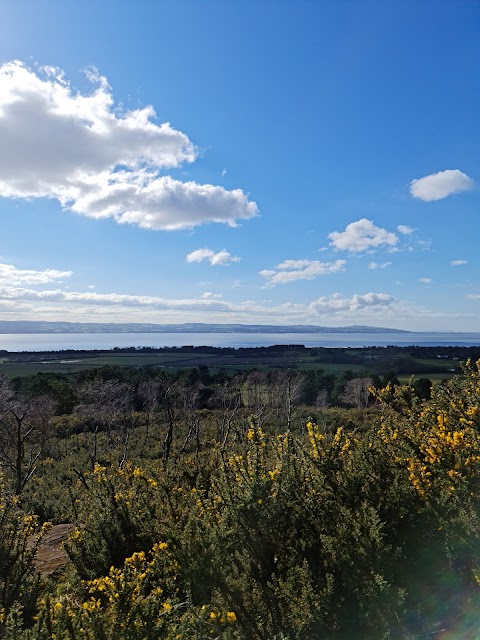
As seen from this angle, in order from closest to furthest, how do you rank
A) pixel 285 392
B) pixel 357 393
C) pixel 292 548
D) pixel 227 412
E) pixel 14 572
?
pixel 292 548
pixel 14 572
pixel 227 412
pixel 285 392
pixel 357 393

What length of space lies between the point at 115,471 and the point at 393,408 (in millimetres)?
4648

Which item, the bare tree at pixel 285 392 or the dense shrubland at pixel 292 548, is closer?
the dense shrubland at pixel 292 548

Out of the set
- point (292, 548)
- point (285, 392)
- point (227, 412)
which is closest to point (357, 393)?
point (285, 392)

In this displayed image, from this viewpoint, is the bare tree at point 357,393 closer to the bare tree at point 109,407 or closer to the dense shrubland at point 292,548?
the bare tree at point 109,407

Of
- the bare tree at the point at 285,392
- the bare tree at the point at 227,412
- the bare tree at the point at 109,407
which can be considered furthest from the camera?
the bare tree at the point at 285,392

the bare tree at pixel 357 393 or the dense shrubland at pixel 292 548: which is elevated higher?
the dense shrubland at pixel 292 548

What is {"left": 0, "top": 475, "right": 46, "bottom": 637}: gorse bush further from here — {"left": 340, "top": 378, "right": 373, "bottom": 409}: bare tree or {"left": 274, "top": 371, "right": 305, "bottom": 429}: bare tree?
{"left": 340, "top": 378, "right": 373, "bottom": 409}: bare tree

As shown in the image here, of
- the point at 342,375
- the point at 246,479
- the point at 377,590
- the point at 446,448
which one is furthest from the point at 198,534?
the point at 342,375

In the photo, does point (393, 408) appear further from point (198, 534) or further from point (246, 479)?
point (198, 534)

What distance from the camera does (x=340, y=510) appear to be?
186 inches

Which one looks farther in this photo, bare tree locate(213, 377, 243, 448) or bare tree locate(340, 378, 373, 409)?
bare tree locate(340, 378, 373, 409)

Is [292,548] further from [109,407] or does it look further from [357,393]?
[357,393]

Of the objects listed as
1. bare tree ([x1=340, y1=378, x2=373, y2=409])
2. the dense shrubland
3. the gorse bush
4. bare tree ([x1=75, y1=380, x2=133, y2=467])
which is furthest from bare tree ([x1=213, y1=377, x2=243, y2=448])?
bare tree ([x1=340, y1=378, x2=373, y2=409])

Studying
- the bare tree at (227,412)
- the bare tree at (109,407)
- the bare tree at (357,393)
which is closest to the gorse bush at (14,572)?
the bare tree at (227,412)
